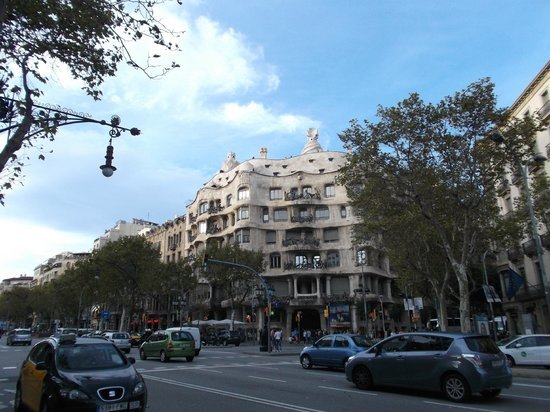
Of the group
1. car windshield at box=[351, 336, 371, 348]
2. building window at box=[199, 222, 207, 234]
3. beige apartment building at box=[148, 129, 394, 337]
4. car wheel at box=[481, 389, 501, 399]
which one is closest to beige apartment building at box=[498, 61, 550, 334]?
beige apartment building at box=[148, 129, 394, 337]

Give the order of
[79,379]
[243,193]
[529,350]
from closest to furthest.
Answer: [79,379] → [529,350] → [243,193]

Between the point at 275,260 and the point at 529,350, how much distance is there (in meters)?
38.8

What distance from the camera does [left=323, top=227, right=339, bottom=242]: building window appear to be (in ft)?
184

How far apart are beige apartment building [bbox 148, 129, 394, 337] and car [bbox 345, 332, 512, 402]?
3852 cm

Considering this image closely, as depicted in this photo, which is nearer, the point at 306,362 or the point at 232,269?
the point at 306,362

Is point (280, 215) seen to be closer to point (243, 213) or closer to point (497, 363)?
point (243, 213)

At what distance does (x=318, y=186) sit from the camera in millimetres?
58531

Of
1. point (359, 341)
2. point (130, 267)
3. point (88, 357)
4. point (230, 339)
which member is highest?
point (130, 267)

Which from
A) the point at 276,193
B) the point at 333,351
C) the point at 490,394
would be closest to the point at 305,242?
the point at 276,193

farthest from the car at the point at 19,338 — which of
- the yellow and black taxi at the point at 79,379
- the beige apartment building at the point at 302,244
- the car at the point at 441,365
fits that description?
the car at the point at 441,365

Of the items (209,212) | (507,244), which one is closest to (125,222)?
(209,212)

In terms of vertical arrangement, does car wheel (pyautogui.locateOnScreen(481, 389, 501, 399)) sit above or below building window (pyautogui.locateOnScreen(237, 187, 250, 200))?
below

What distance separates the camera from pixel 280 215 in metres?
58.7

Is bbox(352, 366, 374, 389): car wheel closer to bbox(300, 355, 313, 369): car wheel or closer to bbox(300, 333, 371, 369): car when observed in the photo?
bbox(300, 333, 371, 369): car
